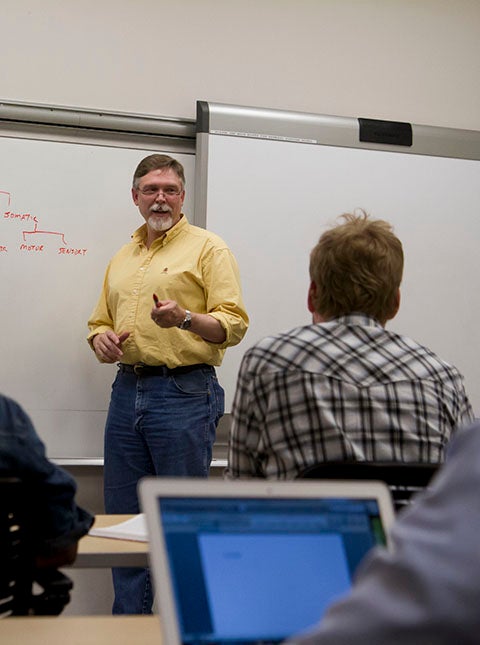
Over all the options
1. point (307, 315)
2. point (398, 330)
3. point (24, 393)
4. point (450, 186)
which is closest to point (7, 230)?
point (24, 393)

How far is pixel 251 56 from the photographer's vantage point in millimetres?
3717

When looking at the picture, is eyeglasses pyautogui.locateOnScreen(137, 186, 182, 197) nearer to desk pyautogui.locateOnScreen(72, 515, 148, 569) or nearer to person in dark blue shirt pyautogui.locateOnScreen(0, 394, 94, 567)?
desk pyautogui.locateOnScreen(72, 515, 148, 569)

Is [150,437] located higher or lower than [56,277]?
lower

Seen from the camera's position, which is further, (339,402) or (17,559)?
(339,402)

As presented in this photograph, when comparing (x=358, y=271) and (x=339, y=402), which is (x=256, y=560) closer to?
(x=339, y=402)

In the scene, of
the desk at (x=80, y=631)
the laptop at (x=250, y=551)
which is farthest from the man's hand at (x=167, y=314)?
the laptop at (x=250, y=551)

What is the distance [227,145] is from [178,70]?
0.40m

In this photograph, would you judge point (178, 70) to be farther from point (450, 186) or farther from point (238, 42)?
point (450, 186)

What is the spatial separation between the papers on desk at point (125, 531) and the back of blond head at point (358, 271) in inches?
24.1

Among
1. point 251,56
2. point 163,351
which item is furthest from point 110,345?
point 251,56

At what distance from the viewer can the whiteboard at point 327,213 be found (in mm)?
3520

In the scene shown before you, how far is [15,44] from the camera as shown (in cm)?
343

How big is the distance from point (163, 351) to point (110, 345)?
0.61ft

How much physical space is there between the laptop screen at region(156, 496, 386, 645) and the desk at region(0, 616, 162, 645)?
519mm
